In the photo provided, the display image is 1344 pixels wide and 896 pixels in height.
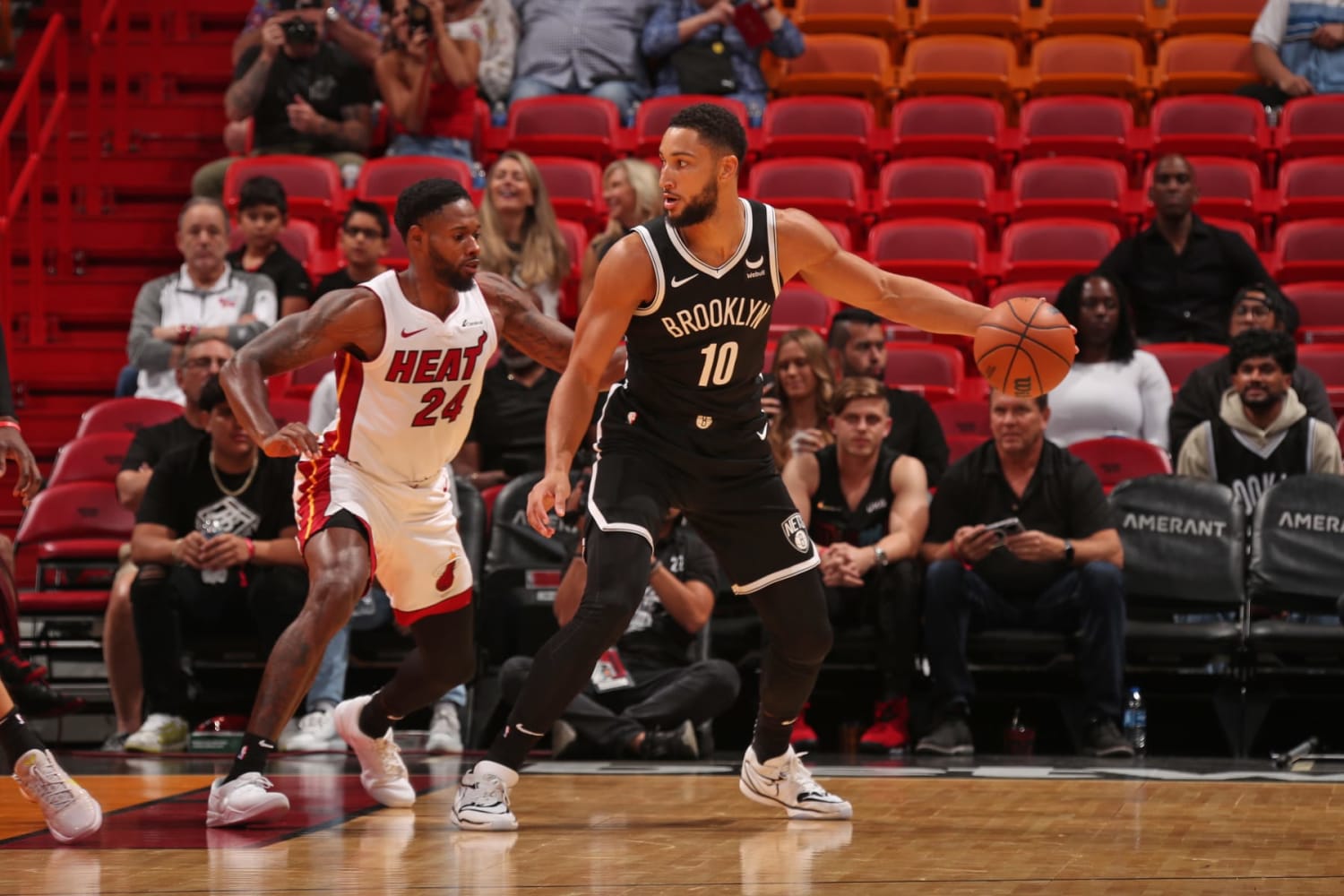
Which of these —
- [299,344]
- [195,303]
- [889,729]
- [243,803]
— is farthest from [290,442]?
[195,303]

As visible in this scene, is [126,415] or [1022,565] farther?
[126,415]

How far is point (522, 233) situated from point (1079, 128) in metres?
3.94

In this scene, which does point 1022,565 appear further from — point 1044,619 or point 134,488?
point 134,488

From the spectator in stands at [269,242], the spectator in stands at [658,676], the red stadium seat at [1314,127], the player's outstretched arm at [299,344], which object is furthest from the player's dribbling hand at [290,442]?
the red stadium seat at [1314,127]

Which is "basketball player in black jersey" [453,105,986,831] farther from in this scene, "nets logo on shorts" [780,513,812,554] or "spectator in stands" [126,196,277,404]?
"spectator in stands" [126,196,277,404]

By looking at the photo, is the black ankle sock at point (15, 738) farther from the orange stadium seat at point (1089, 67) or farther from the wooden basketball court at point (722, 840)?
the orange stadium seat at point (1089, 67)

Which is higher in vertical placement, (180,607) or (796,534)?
(796,534)

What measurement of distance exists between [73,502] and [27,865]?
4.23 m

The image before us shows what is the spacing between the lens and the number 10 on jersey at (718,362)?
475cm

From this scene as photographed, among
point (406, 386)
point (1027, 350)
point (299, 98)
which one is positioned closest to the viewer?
point (1027, 350)

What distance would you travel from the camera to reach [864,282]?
15.9 ft

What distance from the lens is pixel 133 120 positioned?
38.6ft

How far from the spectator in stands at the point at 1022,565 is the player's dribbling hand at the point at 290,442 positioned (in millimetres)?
3004

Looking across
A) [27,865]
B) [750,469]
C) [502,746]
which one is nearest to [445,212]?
[750,469]
